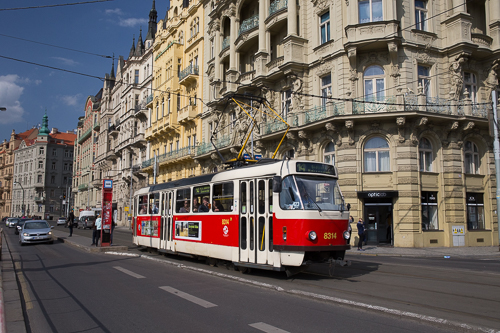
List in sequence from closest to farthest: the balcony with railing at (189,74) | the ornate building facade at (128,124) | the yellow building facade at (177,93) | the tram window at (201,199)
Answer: the tram window at (201,199)
the balcony with railing at (189,74)
the yellow building facade at (177,93)
the ornate building facade at (128,124)

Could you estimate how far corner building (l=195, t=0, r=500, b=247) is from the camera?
2319cm

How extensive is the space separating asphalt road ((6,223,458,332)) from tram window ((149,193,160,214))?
5879 millimetres

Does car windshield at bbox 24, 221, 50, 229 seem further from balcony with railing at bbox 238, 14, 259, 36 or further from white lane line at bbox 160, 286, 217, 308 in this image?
balcony with railing at bbox 238, 14, 259, 36

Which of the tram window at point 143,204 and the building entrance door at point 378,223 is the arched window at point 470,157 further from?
the tram window at point 143,204

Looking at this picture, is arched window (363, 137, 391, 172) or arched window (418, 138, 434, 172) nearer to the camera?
arched window (363, 137, 391, 172)

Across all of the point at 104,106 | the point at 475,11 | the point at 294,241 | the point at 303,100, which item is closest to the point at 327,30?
the point at 303,100

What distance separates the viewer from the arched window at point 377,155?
78.0 ft

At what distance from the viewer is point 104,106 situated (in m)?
82.9

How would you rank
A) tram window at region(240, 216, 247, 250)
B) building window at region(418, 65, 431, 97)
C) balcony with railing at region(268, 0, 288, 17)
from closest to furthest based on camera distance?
tram window at region(240, 216, 247, 250), building window at region(418, 65, 431, 97), balcony with railing at region(268, 0, 288, 17)

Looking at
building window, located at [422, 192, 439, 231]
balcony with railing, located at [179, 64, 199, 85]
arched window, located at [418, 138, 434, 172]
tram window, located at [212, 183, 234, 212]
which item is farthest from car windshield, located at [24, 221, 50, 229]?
arched window, located at [418, 138, 434, 172]

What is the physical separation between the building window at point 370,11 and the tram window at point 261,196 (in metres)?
17.3

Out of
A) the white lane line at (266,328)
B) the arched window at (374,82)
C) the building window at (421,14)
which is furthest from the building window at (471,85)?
the white lane line at (266,328)

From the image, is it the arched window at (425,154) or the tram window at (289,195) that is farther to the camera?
the arched window at (425,154)

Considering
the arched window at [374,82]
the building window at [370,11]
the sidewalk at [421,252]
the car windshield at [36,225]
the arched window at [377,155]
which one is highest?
the building window at [370,11]
